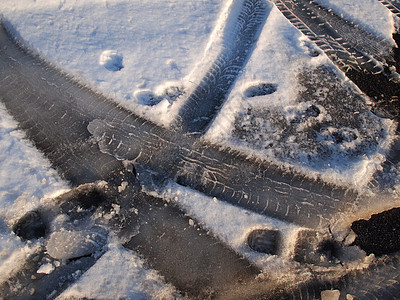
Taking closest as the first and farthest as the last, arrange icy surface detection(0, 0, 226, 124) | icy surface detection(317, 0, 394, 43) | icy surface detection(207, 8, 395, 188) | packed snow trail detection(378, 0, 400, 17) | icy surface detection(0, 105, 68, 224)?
icy surface detection(0, 105, 68, 224) < icy surface detection(207, 8, 395, 188) < icy surface detection(0, 0, 226, 124) < icy surface detection(317, 0, 394, 43) < packed snow trail detection(378, 0, 400, 17)

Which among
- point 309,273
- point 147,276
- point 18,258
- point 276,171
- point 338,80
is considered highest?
point 338,80

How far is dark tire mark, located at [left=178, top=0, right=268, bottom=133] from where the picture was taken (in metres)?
3.56

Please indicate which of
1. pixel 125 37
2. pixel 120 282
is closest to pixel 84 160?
pixel 120 282

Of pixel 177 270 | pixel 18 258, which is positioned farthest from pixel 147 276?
pixel 18 258

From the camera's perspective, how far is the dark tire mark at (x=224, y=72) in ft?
11.7

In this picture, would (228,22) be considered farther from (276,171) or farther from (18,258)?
(18,258)

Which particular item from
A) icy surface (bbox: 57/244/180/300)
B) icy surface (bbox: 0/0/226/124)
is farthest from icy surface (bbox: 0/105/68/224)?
icy surface (bbox: 0/0/226/124)

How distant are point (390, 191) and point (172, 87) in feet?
8.49

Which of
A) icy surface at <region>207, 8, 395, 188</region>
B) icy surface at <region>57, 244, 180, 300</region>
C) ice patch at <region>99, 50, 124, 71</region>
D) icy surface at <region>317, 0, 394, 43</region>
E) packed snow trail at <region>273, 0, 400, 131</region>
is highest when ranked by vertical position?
icy surface at <region>317, 0, 394, 43</region>

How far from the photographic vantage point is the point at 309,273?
2.69 metres

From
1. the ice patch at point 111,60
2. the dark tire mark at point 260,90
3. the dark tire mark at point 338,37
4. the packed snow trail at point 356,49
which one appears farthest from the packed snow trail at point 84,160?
the dark tire mark at point 338,37

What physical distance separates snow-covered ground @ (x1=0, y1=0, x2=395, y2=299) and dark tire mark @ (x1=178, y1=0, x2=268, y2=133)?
11 cm

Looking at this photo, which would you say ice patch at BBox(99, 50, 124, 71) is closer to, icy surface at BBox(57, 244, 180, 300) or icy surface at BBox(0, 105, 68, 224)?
icy surface at BBox(0, 105, 68, 224)

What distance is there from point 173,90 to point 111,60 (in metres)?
0.96
